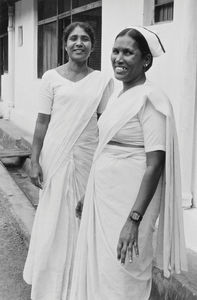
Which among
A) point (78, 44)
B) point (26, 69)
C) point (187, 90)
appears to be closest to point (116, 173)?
point (78, 44)

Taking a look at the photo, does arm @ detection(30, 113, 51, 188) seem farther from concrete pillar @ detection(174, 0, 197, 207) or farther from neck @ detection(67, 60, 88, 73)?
concrete pillar @ detection(174, 0, 197, 207)

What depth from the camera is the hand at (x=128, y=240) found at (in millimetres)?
2234

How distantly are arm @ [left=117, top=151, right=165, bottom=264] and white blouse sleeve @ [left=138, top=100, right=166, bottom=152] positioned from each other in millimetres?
37

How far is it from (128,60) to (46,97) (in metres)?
0.94

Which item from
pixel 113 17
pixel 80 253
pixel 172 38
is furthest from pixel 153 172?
pixel 113 17

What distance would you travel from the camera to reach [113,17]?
5.54m

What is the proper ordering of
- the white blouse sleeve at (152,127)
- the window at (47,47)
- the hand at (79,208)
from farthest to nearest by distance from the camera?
the window at (47,47) < the hand at (79,208) < the white blouse sleeve at (152,127)

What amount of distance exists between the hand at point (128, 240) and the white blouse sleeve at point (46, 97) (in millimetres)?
1175

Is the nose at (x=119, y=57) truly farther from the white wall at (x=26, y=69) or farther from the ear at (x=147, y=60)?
the white wall at (x=26, y=69)

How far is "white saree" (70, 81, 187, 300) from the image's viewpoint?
2285 mm

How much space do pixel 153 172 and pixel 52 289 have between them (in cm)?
136

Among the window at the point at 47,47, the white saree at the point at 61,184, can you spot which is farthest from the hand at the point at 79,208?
the window at the point at 47,47

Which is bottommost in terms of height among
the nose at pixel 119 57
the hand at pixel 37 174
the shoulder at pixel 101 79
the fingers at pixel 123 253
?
the fingers at pixel 123 253

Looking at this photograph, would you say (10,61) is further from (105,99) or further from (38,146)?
(105,99)
